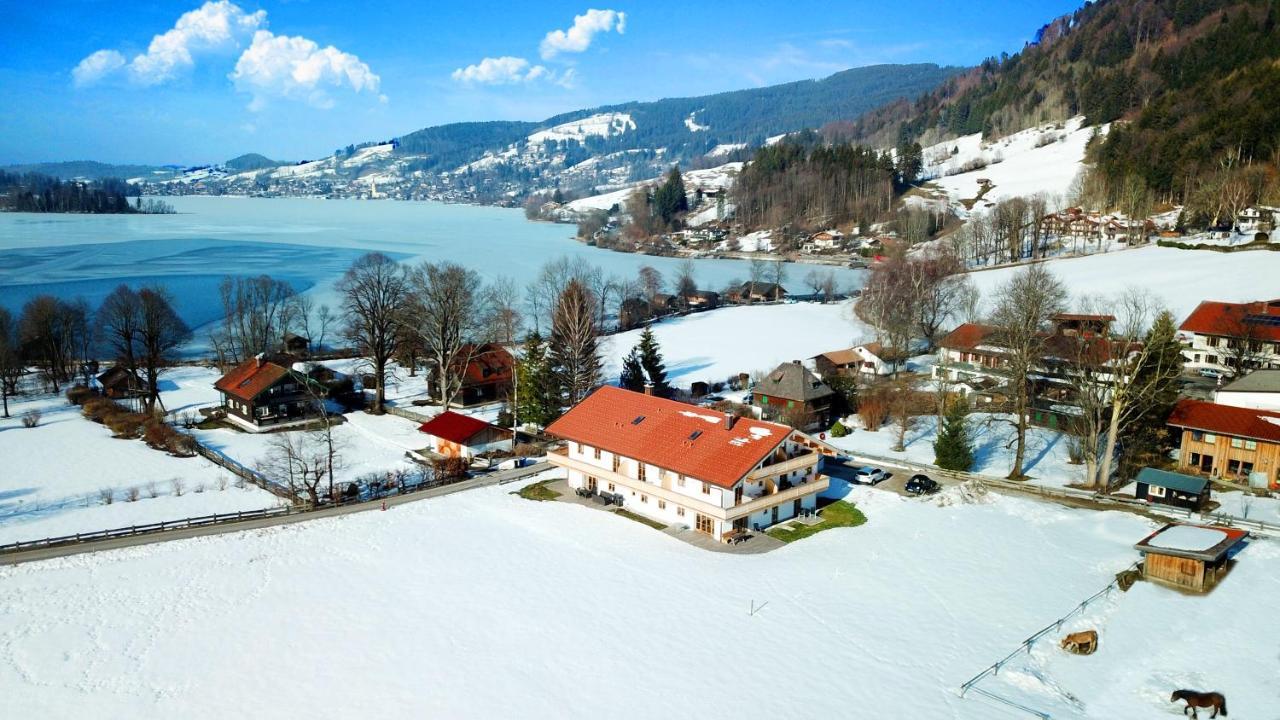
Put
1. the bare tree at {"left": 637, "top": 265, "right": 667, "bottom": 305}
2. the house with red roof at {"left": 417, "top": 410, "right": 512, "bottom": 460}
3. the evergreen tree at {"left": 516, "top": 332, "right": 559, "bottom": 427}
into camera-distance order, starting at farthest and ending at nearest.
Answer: the bare tree at {"left": 637, "top": 265, "right": 667, "bottom": 305} < the evergreen tree at {"left": 516, "top": 332, "right": 559, "bottom": 427} < the house with red roof at {"left": 417, "top": 410, "right": 512, "bottom": 460}

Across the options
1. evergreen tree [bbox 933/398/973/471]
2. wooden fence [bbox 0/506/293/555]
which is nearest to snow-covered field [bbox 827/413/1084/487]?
evergreen tree [bbox 933/398/973/471]

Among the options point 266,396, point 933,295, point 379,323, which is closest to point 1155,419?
point 933,295

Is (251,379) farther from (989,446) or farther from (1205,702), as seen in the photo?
(1205,702)

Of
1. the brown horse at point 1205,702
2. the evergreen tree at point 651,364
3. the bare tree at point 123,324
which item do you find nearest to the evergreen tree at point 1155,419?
the brown horse at point 1205,702

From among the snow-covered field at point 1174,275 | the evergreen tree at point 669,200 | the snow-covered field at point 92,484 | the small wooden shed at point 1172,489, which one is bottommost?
the snow-covered field at point 92,484

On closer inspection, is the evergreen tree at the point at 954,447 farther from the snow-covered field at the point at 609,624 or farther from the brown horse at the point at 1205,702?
the brown horse at the point at 1205,702

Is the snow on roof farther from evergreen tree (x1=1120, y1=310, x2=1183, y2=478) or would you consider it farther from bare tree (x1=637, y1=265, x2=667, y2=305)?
bare tree (x1=637, y1=265, x2=667, y2=305)

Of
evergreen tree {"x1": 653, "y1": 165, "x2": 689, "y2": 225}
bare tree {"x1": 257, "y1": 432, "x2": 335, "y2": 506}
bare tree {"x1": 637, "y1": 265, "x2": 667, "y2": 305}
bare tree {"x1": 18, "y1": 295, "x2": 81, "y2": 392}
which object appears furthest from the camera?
evergreen tree {"x1": 653, "y1": 165, "x2": 689, "y2": 225}
